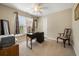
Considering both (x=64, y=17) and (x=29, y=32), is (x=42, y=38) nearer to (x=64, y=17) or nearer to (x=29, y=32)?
(x=29, y=32)

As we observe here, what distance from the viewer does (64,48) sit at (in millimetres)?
2314

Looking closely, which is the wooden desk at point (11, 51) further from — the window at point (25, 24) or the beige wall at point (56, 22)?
the beige wall at point (56, 22)

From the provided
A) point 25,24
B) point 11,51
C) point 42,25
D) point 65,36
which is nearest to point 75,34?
point 65,36

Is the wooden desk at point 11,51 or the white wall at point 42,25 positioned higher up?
the white wall at point 42,25

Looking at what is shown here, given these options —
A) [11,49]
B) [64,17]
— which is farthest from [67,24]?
[11,49]

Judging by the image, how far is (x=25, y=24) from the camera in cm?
231

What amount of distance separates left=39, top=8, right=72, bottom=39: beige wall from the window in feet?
0.86

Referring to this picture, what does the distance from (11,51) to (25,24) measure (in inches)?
29.4

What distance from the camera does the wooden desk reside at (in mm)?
1828

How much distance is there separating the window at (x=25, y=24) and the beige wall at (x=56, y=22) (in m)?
0.26

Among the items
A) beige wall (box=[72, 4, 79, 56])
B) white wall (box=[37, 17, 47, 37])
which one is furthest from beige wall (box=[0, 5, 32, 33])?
beige wall (box=[72, 4, 79, 56])

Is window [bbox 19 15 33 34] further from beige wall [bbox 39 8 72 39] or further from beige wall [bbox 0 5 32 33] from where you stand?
beige wall [bbox 39 8 72 39]

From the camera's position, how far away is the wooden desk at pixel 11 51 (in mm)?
1828

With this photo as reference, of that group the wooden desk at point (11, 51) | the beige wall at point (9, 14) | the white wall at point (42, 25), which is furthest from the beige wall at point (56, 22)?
the wooden desk at point (11, 51)
